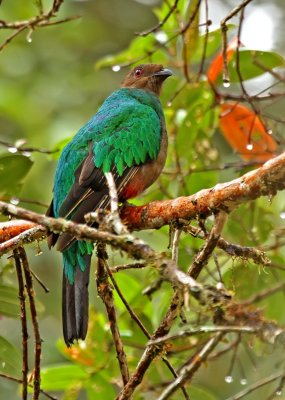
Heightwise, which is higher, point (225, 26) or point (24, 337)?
point (225, 26)

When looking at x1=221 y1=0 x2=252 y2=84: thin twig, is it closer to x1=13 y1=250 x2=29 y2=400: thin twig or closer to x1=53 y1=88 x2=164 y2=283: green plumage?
x1=53 y1=88 x2=164 y2=283: green plumage

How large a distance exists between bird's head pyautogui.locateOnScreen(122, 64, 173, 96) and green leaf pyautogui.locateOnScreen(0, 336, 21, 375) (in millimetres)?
2791

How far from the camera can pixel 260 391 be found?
6336 millimetres

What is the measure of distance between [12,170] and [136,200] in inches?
46.0

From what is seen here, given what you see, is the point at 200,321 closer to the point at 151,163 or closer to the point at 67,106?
the point at 151,163

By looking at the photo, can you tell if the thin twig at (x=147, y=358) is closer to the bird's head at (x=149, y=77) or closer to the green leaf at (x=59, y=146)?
the green leaf at (x=59, y=146)

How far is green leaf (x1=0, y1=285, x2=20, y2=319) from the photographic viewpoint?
166 inches

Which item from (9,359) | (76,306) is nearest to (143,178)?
(76,306)

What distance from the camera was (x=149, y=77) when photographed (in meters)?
6.38

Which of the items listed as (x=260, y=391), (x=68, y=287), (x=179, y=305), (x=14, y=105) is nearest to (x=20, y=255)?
(x=68, y=287)

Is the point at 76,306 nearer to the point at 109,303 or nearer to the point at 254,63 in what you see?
the point at 109,303

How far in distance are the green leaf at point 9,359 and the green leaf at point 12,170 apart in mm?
1016

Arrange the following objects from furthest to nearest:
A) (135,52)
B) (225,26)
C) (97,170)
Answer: (135,52) < (97,170) < (225,26)

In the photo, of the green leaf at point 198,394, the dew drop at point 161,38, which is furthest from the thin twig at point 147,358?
the dew drop at point 161,38
